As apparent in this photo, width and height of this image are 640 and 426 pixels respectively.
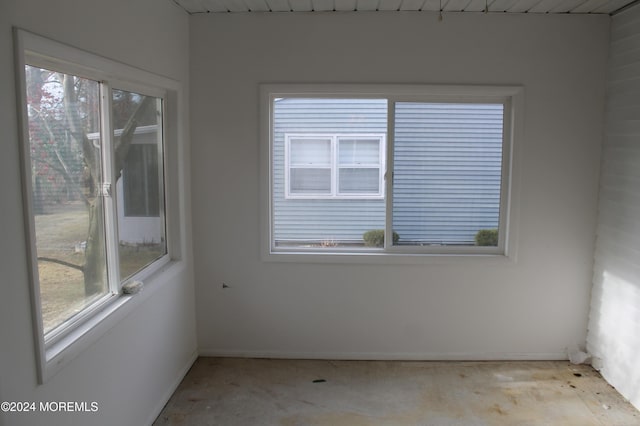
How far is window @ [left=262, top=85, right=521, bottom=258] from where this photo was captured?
3.56m

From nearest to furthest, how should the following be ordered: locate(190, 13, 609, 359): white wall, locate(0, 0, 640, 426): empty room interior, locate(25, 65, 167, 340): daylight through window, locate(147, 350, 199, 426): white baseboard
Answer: locate(25, 65, 167, 340): daylight through window
locate(147, 350, 199, 426): white baseboard
locate(0, 0, 640, 426): empty room interior
locate(190, 13, 609, 359): white wall

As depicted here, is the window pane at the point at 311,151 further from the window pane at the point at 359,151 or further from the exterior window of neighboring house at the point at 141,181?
the exterior window of neighboring house at the point at 141,181

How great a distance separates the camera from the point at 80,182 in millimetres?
2203

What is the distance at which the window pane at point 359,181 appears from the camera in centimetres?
363

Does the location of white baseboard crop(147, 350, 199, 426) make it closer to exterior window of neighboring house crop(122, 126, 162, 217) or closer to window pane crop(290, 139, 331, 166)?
exterior window of neighboring house crop(122, 126, 162, 217)

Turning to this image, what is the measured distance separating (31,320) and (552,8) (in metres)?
3.63

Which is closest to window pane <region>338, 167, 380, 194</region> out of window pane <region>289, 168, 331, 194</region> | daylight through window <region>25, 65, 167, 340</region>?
window pane <region>289, 168, 331, 194</region>

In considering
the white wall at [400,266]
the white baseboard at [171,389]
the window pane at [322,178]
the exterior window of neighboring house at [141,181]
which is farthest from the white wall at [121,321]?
the window pane at [322,178]

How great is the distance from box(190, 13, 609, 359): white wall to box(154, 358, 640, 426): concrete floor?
18 cm

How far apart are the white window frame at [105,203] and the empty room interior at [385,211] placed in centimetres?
3

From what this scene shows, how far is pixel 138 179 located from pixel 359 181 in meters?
1.65

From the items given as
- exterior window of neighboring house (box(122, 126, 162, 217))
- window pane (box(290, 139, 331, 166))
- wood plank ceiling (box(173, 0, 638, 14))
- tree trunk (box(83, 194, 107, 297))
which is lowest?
tree trunk (box(83, 194, 107, 297))

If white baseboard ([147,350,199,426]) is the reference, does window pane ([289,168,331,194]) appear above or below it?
above

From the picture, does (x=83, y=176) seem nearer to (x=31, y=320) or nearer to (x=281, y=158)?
(x=31, y=320)
